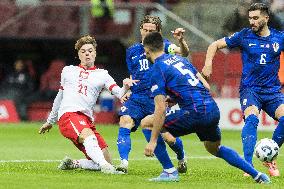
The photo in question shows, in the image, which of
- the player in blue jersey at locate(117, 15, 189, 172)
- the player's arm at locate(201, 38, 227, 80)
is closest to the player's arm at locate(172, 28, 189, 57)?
the player in blue jersey at locate(117, 15, 189, 172)

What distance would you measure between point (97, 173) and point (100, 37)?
1580cm

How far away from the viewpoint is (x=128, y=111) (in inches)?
548

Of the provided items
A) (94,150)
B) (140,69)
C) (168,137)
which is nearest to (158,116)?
(168,137)

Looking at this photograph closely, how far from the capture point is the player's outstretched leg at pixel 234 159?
451 inches

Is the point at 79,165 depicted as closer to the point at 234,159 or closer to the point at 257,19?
the point at 234,159

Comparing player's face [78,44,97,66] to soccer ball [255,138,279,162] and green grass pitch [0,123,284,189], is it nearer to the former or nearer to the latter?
green grass pitch [0,123,284,189]

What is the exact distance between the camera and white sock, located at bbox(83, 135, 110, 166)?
500 inches

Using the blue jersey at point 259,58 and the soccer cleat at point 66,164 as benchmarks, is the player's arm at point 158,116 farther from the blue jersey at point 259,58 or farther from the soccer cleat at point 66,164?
the blue jersey at point 259,58

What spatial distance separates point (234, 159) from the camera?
37.6 feet

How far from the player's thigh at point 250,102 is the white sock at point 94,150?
207cm

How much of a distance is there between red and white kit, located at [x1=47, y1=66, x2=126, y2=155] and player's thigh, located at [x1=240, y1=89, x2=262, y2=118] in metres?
1.76

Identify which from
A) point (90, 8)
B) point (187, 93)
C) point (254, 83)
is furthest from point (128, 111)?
point (90, 8)

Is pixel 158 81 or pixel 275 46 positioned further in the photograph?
pixel 275 46

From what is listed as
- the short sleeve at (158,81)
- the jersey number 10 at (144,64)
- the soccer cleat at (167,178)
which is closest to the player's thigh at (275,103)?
the jersey number 10 at (144,64)
